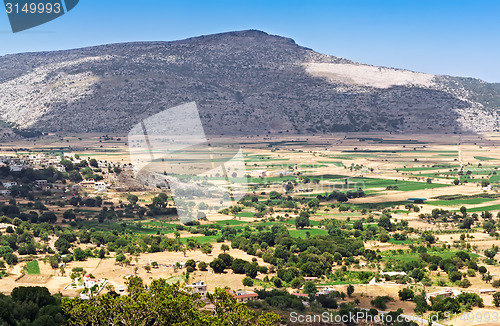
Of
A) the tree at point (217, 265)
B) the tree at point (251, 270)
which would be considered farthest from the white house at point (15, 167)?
the tree at point (251, 270)

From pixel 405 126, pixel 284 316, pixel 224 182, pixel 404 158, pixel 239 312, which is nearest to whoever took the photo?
pixel 239 312

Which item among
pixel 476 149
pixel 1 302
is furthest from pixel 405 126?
pixel 1 302

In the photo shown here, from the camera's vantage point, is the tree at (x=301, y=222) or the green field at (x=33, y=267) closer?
the green field at (x=33, y=267)

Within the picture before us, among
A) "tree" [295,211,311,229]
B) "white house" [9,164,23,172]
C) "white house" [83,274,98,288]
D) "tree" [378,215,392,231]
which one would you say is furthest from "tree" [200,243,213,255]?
"white house" [9,164,23,172]

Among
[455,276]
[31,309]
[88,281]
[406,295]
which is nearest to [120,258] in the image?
[88,281]

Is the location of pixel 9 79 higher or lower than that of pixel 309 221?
higher

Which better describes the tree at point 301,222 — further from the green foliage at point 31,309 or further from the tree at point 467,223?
the green foliage at point 31,309

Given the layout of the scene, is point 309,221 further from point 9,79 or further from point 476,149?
point 9,79
